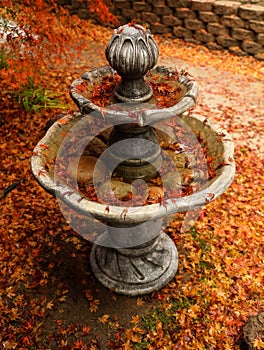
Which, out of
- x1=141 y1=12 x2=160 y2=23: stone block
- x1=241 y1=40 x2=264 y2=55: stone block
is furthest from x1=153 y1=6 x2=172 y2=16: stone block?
x1=241 y1=40 x2=264 y2=55: stone block

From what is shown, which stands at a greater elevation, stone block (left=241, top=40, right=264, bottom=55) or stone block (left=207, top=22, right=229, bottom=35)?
stone block (left=207, top=22, right=229, bottom=35)

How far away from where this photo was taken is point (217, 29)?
8.94 m

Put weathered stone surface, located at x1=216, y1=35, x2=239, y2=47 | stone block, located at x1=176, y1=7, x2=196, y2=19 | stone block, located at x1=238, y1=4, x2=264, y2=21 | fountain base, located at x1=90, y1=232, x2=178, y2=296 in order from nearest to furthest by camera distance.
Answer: fountain base, located at x1=90, y1=232, x2=178, y2=296, stone block, located at x1=238, y1=4, x2=264, y2=21, weathered stone surface, located at x1=216, y1=35, x2=239, y2=47, stone block, located at x1=176, y1=7, x2=196, y2=19

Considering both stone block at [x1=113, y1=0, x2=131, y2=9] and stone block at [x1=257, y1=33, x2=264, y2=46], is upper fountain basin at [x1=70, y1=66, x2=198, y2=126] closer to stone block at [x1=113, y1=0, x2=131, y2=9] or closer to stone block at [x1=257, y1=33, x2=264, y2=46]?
stone block at [x1=257, y1=33, x2=264, y2=46]

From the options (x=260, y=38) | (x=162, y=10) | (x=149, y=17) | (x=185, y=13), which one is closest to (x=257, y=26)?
(x=260, y=38)

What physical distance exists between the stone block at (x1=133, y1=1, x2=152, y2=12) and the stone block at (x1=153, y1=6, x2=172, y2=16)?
17 cm

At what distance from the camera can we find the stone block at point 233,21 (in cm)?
853

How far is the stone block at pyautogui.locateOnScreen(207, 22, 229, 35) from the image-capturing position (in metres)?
8.87

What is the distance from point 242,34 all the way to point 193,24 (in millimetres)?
1260

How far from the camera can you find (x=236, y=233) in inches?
189

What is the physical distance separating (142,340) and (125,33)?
287 centimetres

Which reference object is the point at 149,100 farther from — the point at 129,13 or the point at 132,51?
the point at 129,13

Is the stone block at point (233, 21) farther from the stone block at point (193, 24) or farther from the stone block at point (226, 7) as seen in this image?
the stone block at point (193, 24)

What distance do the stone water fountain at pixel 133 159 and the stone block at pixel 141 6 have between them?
6659 millimetres
